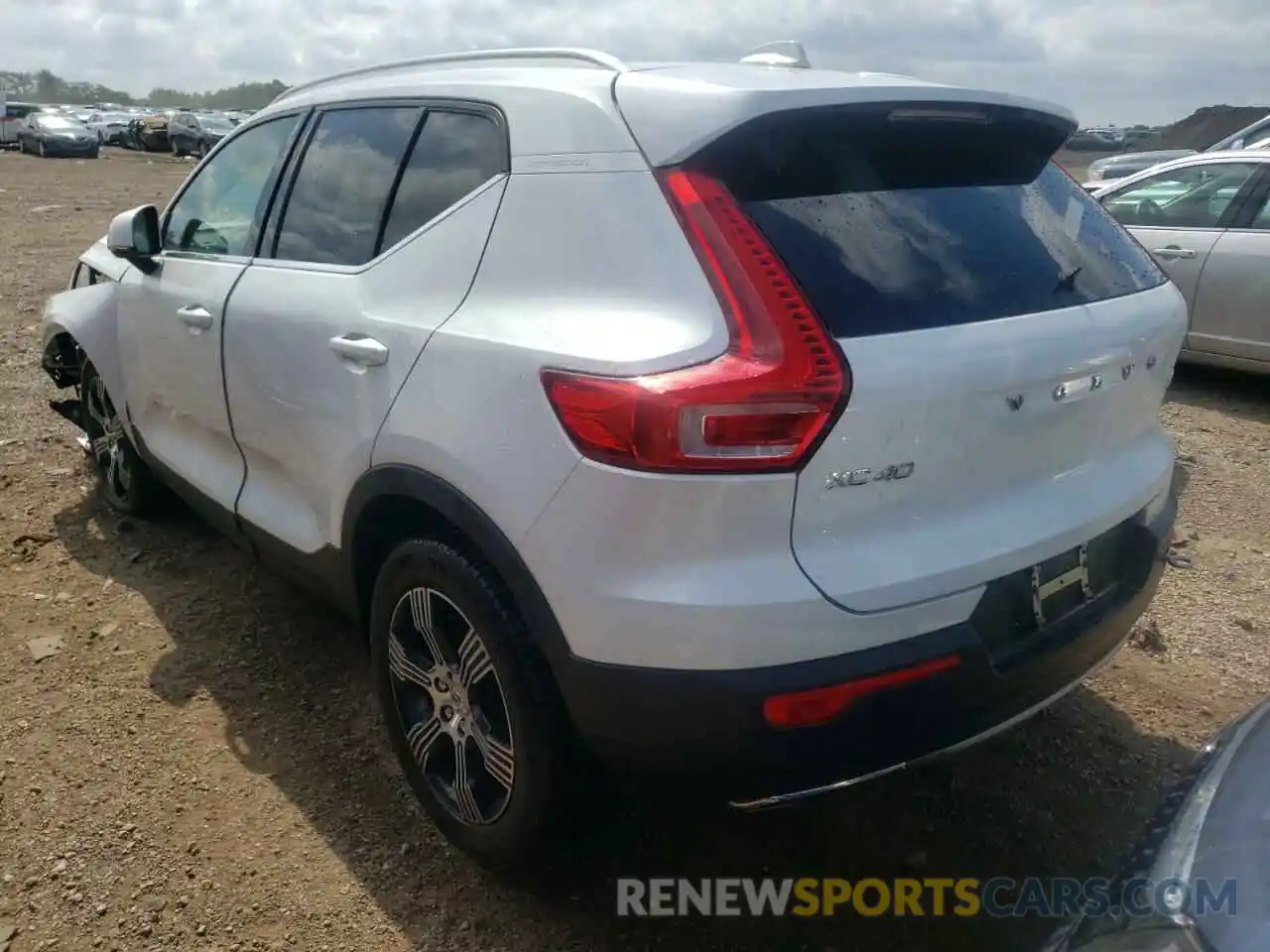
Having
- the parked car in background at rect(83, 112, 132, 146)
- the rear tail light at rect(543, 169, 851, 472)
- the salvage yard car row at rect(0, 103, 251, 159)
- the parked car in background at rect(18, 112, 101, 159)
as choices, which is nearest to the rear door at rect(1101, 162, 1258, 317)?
the rear tail light at rect(543, 169, 851, 472)

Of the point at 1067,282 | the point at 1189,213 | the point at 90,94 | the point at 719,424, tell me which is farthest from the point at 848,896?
the point at 90,94

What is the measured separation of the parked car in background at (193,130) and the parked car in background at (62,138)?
10.5ft

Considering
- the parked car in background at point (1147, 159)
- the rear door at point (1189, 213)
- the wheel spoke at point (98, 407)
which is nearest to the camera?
the wheel spoke at point (98, 407)

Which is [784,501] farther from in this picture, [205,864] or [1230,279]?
[1230,279]

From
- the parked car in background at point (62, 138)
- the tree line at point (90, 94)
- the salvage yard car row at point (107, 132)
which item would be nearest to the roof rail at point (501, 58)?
the salvage yard car row at point (107, 132)

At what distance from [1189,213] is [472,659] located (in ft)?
20.6

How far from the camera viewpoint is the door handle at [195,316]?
332cm

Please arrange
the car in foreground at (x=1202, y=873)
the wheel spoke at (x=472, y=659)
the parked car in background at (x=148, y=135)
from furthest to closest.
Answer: the parked car in background at (x=148, y=135), the wheel spoke at (x=472, y=659), the car in foreground at (x=1202, y=873)

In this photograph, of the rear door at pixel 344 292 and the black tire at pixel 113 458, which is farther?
the black tire at pixel 113 458

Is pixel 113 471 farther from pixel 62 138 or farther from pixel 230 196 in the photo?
pixel 62 138

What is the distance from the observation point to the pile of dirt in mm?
34906

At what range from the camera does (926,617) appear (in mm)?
2016

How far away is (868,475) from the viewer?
1.95m

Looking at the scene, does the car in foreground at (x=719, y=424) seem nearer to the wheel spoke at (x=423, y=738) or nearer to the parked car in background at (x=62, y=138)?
the wheel spoke at (x=423, y=738)
